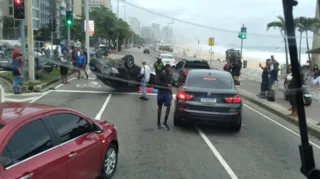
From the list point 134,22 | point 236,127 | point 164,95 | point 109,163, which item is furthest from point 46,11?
point 109,163

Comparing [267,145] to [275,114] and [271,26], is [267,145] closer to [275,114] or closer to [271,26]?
[275,114]

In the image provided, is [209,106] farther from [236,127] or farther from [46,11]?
[46,11]

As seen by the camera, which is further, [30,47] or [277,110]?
[30,47]

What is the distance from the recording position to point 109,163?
18.6 ft

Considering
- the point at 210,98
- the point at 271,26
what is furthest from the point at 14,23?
the point at 210,98

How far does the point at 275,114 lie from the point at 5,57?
21299 millimetres

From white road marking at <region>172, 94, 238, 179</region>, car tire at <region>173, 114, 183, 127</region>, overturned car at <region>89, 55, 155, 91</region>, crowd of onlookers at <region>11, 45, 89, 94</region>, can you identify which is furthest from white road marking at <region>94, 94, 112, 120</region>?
crowd of onlookers at <region>11, 45, 89, 94</region>

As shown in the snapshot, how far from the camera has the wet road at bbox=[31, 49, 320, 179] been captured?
623cm

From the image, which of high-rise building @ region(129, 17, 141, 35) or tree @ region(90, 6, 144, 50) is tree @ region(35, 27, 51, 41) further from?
high-rise building @ region(129, 17, 141, 35)

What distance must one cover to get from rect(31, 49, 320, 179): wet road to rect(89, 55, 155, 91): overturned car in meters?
3.08

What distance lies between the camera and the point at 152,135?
8.71 metres

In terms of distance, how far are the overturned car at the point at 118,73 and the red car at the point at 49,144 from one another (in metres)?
10.2

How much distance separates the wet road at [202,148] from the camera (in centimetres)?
623

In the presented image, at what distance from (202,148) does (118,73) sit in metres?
8.76
